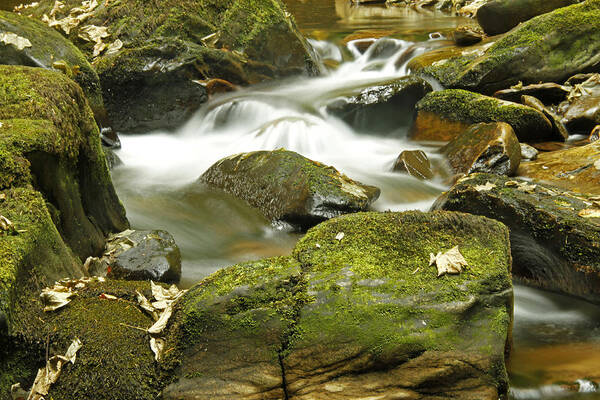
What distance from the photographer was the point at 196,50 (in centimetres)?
924

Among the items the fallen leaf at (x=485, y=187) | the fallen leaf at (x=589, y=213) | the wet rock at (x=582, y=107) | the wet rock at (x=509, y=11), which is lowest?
the wet rock at (x=582, y=107)

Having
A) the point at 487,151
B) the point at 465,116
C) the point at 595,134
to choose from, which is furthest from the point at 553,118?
the point at 487,151

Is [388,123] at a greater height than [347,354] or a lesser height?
lesser

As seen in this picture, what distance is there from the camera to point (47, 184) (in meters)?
3.58

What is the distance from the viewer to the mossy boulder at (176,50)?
8.83 metres

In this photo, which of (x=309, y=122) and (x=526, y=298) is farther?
(x=309, y=122)

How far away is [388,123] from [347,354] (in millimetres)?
6849

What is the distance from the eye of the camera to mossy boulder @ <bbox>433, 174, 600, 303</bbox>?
413 cm

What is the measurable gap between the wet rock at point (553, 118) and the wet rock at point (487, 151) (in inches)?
53.4

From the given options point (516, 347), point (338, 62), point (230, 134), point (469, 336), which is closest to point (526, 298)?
point (516, 347)

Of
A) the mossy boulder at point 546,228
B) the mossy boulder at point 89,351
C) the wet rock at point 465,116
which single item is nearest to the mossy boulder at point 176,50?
the wet rock at point 465,116

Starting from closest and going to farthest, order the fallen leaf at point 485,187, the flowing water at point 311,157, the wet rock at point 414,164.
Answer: the flowing water at point 311,157 → the fallen leaf at point 485,187 → the wet rock at point 414,164

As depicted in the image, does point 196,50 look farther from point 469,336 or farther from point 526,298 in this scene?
point 469,336

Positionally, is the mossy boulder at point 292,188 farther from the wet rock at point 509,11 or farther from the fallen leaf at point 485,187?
the wet rock at point 509,11
